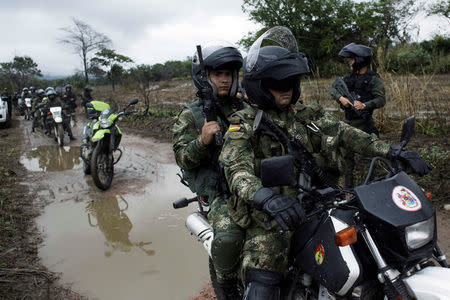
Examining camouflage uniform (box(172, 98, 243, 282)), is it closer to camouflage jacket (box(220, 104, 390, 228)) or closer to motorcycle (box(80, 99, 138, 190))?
camouflage jacket (box(220, 104, 390, 228))

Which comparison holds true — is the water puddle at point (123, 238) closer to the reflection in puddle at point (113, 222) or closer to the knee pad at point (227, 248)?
the reflection in puddle at point (113, 222)

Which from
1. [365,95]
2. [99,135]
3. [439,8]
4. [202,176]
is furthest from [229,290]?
[439,8]

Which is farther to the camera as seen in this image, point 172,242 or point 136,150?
point 136,150

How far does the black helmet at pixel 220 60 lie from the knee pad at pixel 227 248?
1319 mm

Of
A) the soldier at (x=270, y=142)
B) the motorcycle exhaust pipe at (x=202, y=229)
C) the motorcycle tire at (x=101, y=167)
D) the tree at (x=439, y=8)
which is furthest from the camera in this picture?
the tree at (x=439, y=8)

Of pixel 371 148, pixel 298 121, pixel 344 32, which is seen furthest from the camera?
pixel 344 32

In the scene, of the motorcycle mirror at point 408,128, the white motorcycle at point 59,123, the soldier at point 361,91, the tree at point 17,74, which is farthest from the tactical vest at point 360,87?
the tree at point 17,74

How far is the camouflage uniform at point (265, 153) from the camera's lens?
200 cm

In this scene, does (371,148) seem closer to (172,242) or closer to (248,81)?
(248,81)

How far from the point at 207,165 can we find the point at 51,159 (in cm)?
692

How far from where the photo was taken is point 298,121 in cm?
235

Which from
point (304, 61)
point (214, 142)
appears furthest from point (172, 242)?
point (304, 61)

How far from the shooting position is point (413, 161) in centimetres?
192

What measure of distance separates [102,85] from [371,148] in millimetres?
37551
